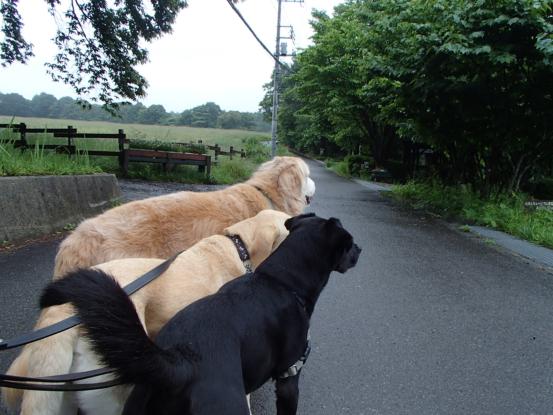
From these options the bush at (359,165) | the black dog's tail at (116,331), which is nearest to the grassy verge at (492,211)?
the black dog's tail at (116,331)

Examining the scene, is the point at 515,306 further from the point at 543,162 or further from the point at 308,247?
the point at 543,162

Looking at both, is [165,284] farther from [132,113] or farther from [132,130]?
[132,113]

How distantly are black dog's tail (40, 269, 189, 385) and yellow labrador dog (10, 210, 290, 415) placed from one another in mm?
213

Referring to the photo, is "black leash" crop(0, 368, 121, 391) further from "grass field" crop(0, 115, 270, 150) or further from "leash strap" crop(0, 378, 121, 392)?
"grass field" crop(0, 115, 270, 150)

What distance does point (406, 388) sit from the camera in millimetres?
3246

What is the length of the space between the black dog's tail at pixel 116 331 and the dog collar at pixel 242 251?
48.5 inches

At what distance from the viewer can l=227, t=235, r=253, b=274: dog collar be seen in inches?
116

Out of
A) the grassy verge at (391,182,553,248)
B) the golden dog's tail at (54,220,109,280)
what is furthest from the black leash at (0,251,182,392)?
the grassy verge at (391,182,553,248)

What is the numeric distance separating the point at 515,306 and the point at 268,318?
4204mm

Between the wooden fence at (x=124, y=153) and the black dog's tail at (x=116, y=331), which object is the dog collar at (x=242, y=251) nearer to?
the black dog's tail at (x=116, y=331)

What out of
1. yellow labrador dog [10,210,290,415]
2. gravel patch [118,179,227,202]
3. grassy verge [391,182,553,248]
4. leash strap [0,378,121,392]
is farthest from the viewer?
gravel patch [118,179,227,202]

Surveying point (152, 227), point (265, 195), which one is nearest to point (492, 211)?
point (265, 195)

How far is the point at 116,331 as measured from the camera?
1640 mm

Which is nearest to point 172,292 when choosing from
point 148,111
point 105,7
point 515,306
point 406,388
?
point 406,388
